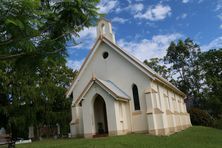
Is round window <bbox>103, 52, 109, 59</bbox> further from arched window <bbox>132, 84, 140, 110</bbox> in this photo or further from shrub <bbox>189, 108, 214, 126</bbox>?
shrub <bbox>189, 108, 214, 126</bbox>

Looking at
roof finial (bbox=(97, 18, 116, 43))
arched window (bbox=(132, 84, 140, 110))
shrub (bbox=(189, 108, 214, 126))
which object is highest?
roof finial (bbox=(97, 18, 116, 43))

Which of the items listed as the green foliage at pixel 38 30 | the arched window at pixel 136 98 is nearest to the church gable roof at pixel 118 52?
the arched window at pixel 136 98

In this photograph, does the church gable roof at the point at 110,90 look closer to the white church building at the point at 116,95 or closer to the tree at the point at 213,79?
the white church building at the point at 116,95

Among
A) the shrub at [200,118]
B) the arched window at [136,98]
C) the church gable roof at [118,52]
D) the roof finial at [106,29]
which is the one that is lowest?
the shrub at [200,118]

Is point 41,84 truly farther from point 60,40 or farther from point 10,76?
point 60,40

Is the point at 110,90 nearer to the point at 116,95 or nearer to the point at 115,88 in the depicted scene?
the point at 116,95

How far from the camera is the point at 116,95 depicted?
2256 centimetres

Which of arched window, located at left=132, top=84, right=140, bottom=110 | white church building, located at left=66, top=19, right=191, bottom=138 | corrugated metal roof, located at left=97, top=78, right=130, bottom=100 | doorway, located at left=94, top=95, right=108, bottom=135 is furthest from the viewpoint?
doorway, located at left=94, top=95, right=108, bottom=135

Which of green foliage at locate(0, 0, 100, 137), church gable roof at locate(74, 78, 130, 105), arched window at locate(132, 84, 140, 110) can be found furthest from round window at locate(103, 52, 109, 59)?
green foliage at locate(0, 0, 100, 137)

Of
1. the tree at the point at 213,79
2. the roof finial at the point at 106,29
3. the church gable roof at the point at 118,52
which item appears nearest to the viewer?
the church gable roof at the point at 118,52

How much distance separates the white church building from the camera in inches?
915

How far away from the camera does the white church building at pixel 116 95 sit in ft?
76.2

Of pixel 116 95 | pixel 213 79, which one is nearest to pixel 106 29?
pixel 116 95

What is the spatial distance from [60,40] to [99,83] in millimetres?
13529
